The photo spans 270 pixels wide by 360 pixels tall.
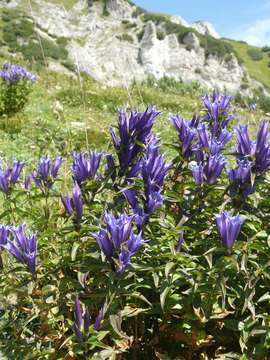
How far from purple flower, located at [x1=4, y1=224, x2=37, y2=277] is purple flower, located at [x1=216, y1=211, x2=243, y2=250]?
946 millimetres

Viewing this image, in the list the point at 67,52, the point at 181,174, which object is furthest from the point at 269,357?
the point at 67,52

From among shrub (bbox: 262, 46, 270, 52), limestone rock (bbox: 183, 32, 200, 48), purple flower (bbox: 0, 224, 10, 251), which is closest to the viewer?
purple flower (bbox: 0, 224, 10, 251)

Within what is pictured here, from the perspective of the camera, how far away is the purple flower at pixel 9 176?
3203 millimetres

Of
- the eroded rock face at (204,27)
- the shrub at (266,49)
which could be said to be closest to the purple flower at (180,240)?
the shrub at (266,49)

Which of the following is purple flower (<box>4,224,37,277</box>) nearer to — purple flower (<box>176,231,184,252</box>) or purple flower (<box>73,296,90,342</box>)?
purple flower (<box>73,296,90,342</box>)

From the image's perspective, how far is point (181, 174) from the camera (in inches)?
118

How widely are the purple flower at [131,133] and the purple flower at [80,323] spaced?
784mm

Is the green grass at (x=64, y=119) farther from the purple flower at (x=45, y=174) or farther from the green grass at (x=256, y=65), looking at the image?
the green grass at (x=256, y=65)

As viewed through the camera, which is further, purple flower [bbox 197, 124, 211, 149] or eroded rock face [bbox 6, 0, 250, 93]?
eroded rock face [bbox 6, 0, 250, 93]

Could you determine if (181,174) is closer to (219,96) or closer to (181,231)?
(181,231)

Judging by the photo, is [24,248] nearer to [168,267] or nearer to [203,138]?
[168,267]

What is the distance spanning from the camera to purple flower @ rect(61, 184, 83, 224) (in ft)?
9.00

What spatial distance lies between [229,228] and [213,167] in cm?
41

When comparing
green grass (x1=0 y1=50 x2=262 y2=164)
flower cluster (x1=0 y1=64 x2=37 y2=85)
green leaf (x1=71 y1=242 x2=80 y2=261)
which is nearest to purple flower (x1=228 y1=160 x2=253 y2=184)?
green leaf (x1=71 y1=242 x2=80 y2=261)
